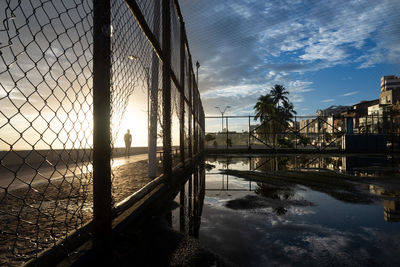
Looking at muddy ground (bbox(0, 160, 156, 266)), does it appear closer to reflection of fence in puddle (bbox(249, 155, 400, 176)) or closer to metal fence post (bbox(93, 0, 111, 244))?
metal fence post (bbox(93, 0, 111, 244))

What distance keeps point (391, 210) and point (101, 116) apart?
3563mm

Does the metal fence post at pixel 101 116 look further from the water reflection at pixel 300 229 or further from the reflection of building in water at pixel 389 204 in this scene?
the reflection of building in water at pixel 389 204

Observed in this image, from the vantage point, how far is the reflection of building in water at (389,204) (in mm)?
2783

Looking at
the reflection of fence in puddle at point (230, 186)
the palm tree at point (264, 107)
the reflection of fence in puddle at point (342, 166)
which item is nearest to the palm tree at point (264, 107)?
the palm tree at point (264, 107)

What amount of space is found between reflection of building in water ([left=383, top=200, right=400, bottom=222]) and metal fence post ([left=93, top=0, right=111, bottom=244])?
2925 millimetres

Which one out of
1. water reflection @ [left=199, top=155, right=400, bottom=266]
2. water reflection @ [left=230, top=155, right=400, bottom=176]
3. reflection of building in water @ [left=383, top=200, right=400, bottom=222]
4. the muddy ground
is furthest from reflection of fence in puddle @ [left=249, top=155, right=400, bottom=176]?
the muddy ground

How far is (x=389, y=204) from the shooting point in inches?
133

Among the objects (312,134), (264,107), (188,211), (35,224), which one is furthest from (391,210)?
(264,107)

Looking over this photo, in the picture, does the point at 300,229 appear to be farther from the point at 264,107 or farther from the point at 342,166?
the point at 264,107

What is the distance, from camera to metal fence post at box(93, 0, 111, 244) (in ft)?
5.23

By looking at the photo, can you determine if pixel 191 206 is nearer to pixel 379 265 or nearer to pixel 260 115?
pixel 379 265

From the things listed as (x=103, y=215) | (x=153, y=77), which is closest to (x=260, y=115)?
(x=153, y=77)

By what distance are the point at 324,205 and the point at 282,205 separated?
1.87 ft

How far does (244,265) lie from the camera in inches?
67.0
